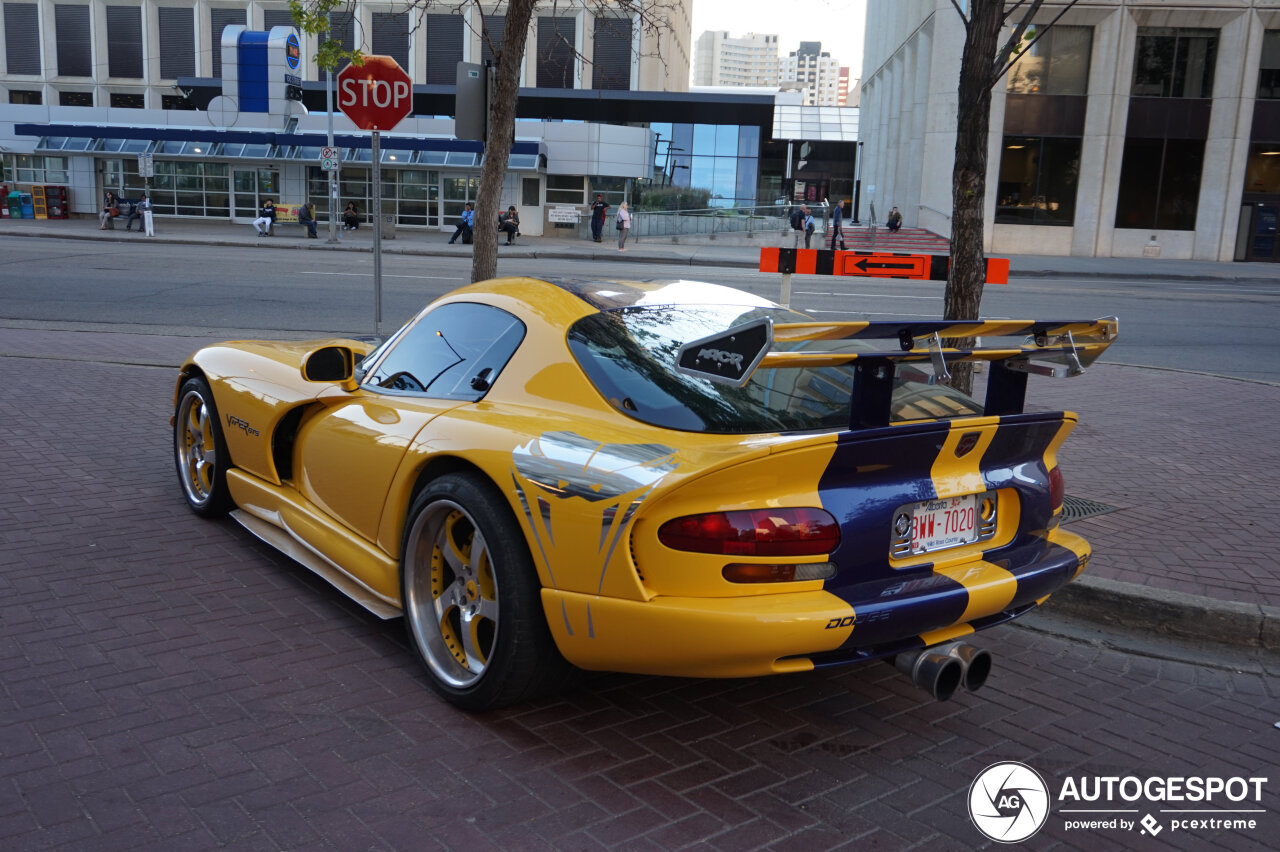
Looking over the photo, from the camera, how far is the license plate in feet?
11.0

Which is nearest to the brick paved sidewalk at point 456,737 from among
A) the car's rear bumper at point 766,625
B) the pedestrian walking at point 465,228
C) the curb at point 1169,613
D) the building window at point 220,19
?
the curb at point 1169,613

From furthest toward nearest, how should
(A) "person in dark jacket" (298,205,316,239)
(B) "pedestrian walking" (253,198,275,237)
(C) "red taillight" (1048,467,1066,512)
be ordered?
(A) "person in dark jacket" (298,205,316,239)
(B) "pedestrian walking" (253,198,275,237)
(C) "red taillight" (1048,467,1066,512)

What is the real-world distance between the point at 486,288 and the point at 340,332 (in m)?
9.41

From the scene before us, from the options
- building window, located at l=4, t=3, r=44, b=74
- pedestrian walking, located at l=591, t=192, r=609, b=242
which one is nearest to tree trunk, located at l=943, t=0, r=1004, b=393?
pedestrian walking, located at l=591, t=192, r=609, b=242

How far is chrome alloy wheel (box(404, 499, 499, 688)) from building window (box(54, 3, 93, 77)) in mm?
67305

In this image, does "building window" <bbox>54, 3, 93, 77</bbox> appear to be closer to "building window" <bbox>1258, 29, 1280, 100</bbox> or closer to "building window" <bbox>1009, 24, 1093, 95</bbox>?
"building window" <bbox>1009, 24, 1093, 95</bbox>

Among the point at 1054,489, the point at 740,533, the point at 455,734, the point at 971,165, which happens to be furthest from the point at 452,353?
the point at 971,165

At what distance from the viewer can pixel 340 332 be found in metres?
13.2

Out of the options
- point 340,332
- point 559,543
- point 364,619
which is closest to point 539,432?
point 559,543

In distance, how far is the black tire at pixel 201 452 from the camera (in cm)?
532

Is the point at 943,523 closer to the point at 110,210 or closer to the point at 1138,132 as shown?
the point at 110,210

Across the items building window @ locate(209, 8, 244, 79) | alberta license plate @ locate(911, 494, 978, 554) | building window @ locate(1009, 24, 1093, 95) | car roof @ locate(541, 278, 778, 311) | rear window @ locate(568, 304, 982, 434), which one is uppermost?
Result: building window @ locate(209, 8, 244, 79)

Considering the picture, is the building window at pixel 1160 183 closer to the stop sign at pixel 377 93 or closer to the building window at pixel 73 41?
the stop sign at pixel 377 93

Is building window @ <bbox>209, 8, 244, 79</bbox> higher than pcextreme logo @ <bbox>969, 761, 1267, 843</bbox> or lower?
higher
